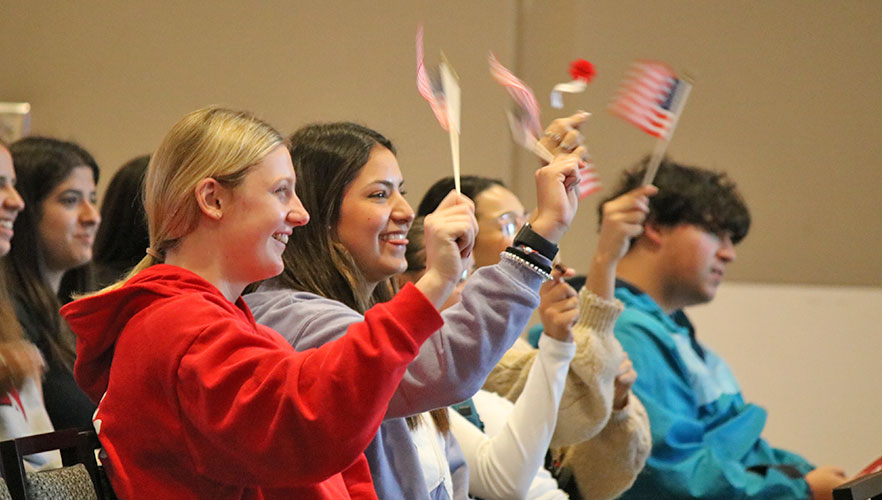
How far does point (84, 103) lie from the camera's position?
3951 mm

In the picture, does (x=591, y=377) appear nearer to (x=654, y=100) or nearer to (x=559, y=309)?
(x=559, y=309)

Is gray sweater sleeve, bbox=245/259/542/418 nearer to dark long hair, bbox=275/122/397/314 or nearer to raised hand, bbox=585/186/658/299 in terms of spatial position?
dark long hair, bbox=275/122/397/314

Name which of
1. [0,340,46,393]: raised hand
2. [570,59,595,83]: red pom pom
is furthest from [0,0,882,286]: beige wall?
[570,59,595,83]: red pom pom

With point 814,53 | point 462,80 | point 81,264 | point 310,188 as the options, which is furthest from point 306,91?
point 310,188

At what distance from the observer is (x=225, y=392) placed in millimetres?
1021

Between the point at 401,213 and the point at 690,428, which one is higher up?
the point at 401,213

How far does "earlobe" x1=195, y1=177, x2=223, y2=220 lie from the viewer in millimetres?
1193

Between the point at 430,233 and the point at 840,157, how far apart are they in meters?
3.49

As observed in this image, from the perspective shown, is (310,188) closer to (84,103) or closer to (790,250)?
(84,103)

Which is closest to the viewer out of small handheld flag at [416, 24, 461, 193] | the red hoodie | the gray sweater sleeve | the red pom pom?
the red hoodie

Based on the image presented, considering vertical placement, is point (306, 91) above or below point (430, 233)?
below

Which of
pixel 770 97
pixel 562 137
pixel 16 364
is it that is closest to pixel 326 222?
pixel 562 137

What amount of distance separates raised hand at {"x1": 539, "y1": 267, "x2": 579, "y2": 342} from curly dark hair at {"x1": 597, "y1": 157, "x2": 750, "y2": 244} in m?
1.03

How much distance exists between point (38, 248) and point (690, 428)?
5.41 feet
